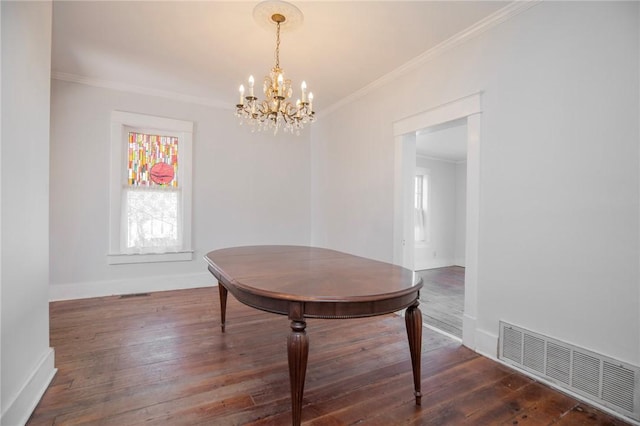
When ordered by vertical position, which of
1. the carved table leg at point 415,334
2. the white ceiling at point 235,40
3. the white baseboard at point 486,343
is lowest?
the white baseboard at point 486,343

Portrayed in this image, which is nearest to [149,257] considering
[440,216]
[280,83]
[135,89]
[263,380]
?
[135,89]

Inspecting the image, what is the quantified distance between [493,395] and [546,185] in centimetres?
140

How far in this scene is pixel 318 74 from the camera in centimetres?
338

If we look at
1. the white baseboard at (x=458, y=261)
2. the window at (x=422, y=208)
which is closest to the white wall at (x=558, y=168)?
the window at (x=422, y=208)

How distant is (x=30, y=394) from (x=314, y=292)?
65.7 inches

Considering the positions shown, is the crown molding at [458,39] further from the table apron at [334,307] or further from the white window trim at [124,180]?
the white window trim at [124,180]

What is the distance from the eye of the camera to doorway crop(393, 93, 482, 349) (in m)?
2.45

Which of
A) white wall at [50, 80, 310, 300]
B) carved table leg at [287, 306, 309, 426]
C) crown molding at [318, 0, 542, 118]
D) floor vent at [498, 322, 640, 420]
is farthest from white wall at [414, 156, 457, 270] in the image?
carved table leg at [287, 306, 309, 426]

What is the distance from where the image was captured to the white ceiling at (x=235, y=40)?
7.47 feet

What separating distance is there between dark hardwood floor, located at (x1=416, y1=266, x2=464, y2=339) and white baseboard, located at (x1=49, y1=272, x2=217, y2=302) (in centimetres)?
301

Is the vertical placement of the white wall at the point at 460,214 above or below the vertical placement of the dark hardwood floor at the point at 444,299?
above

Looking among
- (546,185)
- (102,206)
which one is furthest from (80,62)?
(546,185)

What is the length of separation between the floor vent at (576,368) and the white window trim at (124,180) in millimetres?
3830

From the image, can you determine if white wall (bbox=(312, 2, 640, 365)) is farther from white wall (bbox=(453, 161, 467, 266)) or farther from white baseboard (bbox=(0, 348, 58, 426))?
white wall (bbox=(453, 161, 467, 266))
